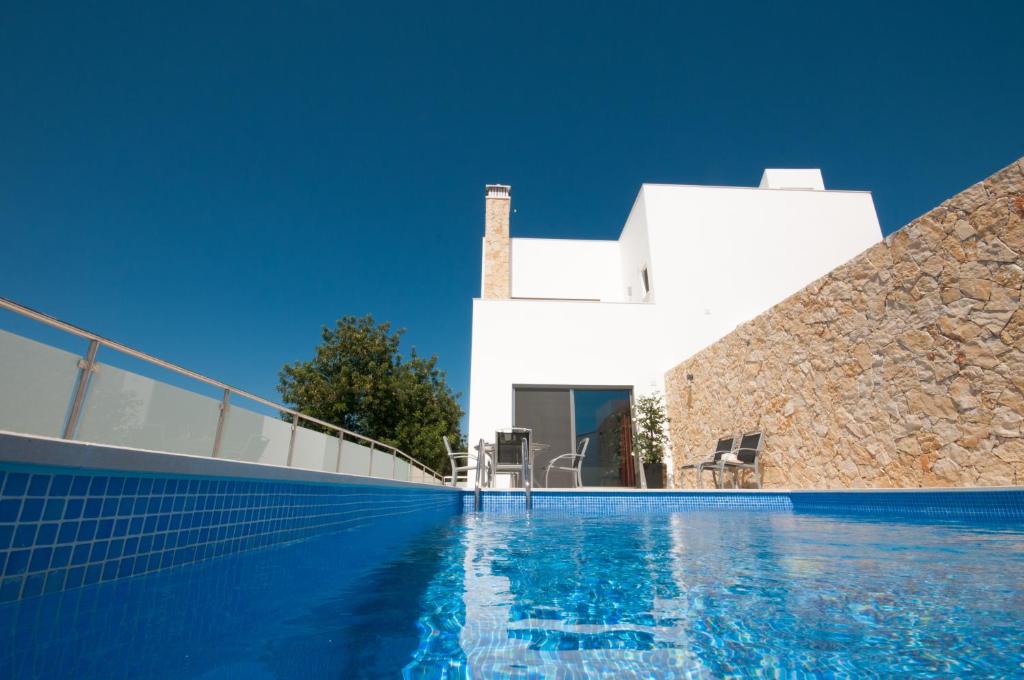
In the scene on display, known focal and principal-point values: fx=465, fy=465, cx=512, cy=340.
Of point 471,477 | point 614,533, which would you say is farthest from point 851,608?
point 471,477

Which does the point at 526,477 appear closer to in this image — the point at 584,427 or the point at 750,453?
the point at 750,453

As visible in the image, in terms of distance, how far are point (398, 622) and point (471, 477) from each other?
936 cm

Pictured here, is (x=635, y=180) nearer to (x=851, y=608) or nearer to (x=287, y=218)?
(x=287, y=218)

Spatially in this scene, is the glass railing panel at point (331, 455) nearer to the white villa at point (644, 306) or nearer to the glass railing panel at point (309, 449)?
the glass railing panel at point (309, 449)

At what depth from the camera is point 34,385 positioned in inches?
60.8

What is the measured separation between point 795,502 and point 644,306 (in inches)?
221

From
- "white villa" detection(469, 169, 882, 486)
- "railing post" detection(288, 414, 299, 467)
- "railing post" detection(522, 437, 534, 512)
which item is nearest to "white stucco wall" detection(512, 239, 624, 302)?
"white villa" detection(469, 169, 882, 486)

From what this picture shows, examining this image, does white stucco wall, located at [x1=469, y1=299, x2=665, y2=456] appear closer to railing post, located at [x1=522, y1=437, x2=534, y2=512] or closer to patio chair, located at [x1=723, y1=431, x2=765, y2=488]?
patio chair, located at [x1=723, y1=431, x2=765, y2=488]

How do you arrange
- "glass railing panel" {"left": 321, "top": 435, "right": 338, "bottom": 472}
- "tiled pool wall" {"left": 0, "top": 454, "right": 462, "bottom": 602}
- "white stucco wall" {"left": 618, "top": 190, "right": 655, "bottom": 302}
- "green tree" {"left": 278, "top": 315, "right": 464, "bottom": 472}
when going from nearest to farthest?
"tiled pool wall" {"left": 0, "top": 454, "right": 462, "bottom": 602} < "glass railing panel" {"left": 321, "top": 435, "right": 338, "bottom": 472} < "white stucco wall" {"left": 618, "top": 190, "right": 655, "bottom": 302} < "green tree" {"left": 278, "top": 315, "right": 464, "bottom": 472}

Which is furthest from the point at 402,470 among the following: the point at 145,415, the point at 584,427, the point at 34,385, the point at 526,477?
the point at 34,385

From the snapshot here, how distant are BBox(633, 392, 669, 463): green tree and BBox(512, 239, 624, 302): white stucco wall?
13.9ft

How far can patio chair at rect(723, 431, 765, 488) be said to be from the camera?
6.96 m

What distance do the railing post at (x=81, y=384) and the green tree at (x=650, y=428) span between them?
8950 mm

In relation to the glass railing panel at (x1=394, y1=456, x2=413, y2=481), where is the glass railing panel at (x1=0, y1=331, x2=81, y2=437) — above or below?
above
